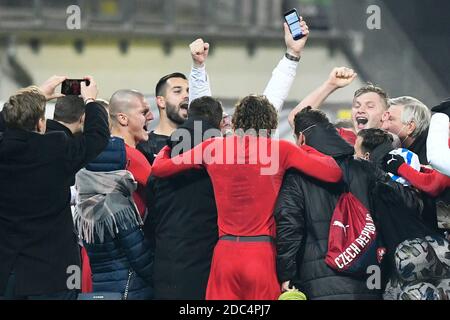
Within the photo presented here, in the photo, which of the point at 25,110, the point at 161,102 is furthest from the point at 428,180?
the point at 25,110

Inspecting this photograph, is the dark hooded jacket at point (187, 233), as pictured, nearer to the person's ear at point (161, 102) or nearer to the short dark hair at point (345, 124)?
the person's ear at point (161, 102)

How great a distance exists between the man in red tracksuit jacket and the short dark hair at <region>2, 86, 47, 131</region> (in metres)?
1.01

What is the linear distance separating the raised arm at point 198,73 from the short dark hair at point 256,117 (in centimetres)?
75

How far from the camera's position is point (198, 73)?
765cm

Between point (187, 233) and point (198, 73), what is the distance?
1192 millimetres

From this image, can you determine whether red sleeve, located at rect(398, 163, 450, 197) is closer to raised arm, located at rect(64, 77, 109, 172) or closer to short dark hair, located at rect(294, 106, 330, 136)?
short dark hair, located at rect(294, 106, 330, 136)

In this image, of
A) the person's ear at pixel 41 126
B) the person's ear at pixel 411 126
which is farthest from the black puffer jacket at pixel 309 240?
the person's ear at pixel 41 126

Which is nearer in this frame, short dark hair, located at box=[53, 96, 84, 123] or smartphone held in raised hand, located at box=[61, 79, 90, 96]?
smartphone held in raised hand, located at box=[61, 79, 90, 96]

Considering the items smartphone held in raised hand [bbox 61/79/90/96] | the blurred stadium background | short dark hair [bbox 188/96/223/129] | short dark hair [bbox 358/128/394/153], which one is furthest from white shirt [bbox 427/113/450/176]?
the blurred stadium background

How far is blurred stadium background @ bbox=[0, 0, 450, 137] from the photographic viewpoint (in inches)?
941

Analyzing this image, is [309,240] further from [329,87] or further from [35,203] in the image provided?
[35,203]
